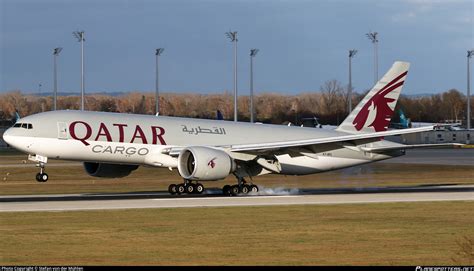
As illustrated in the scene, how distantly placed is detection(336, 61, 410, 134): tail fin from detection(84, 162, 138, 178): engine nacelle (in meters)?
11.9

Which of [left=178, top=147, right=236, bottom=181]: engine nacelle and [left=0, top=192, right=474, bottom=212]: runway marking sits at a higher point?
[left=178, top=147, right=236, bottom=181]: engine nacelle

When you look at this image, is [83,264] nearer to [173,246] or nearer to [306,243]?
[173,246]

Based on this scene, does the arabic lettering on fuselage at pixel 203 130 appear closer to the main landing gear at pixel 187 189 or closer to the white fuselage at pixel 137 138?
the white fuselage at pixel 137 138

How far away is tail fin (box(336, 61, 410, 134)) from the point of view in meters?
51.1

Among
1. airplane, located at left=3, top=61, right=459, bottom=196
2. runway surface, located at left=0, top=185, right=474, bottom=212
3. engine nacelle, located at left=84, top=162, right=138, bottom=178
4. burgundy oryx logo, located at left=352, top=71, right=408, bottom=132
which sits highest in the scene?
burgundy oryx logo, located at left=352, top=71, right=408, bottom=132

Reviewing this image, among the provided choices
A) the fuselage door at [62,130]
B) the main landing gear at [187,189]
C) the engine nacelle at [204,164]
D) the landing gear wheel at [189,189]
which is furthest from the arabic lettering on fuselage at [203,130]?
the fuselage door at [62,130]

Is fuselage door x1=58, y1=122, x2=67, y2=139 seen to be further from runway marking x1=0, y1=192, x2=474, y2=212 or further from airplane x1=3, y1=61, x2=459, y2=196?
runway marking x1=0, y1=192, x2=474, y2=212

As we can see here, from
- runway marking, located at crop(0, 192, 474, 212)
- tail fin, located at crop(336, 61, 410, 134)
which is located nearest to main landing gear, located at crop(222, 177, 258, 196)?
runway marking, located at crop(0, 192, 474, 212)

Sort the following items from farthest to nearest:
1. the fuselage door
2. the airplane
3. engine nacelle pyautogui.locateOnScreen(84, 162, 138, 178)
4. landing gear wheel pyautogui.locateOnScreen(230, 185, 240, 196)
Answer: engine nacelle pyautogui.locateOnScreen(84, 162, 138, 178) < landing gear wheel pyautogui.locateOnScreen(230, 185, 240, 196) < the airplane < the fuselage door

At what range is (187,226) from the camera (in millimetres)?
30953

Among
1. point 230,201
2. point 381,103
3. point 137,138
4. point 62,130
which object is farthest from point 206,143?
point 381,103

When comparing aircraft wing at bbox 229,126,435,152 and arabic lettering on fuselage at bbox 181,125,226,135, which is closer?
aircraft wing at bbox 229,126,435,152

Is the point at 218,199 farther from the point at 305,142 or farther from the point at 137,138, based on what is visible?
the point at 305,142

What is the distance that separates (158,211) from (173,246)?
1023 centimetres
